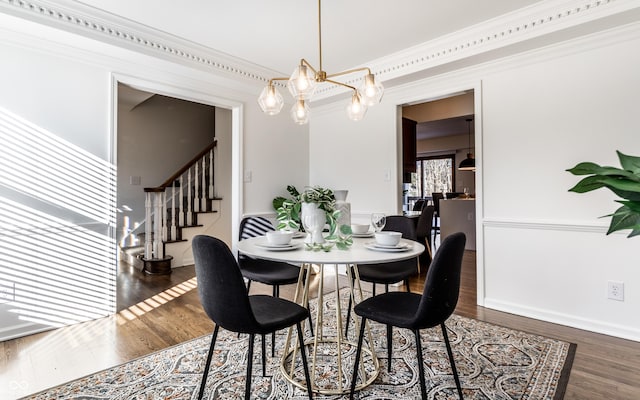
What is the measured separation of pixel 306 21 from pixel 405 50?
42.7 inches

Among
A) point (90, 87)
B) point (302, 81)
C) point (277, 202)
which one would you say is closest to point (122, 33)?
point (90, 87)

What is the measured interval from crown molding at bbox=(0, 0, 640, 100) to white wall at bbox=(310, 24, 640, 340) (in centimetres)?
26

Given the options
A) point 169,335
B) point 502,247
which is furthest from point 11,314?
point 502,247

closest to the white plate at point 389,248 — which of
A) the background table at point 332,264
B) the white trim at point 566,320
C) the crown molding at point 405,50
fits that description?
the background table at point 332,264

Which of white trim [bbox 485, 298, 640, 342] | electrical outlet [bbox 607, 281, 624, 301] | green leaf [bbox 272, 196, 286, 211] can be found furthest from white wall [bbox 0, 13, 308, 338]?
electrical outlet [bbox 607, 281, 624, 301]

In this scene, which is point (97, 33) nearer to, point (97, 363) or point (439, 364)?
point (97, 363)

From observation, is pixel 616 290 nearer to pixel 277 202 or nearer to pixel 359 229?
pixel 359 229

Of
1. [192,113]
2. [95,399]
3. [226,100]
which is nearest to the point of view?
[95,399]

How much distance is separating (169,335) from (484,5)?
3.39 meters

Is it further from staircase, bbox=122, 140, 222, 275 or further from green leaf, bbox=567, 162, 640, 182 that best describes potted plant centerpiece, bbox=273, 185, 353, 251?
staircase, bbox=122, 140, 222, 275

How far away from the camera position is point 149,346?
228 cm

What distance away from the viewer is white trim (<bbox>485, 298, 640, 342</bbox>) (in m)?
2.38

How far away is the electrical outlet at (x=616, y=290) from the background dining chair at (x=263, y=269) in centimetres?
230

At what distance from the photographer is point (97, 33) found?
8.57 ft
